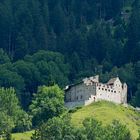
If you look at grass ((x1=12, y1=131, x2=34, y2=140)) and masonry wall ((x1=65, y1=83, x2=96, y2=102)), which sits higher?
masonry wall ((x1=65, y1=83, x2=96, y2=102))

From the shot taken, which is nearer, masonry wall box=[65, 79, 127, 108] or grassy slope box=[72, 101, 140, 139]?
grassy slope box=[72, 101, 140, 139]

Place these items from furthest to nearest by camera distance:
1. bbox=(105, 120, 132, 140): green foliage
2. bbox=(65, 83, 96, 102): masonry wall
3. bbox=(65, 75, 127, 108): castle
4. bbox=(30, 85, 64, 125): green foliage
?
bbox=(65, 83, 96, 102): masonry wall
bbox=(65, 75, 127, 108): castle
bbox=(30, 85, 64, 125): green foliage
bbox=(105, 120, 132, 140): green foliage

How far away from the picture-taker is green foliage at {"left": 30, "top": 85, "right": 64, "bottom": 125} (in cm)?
15650

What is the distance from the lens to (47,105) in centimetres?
15712

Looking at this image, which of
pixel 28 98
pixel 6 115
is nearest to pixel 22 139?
pixel 6 115

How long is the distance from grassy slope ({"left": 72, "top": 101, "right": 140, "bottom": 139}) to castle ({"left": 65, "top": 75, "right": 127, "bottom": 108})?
2288mm

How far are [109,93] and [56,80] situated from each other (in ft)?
84.4

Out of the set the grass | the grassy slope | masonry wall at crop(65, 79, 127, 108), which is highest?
masonry wall at crop(65, 79, 127, 108)

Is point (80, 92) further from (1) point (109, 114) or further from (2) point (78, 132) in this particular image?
(2) point (78, 132)

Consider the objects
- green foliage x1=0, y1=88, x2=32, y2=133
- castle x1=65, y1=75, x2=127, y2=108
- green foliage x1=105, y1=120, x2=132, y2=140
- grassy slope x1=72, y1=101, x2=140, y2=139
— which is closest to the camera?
green foliage x1=105, y1=120, x2=132, y2=140

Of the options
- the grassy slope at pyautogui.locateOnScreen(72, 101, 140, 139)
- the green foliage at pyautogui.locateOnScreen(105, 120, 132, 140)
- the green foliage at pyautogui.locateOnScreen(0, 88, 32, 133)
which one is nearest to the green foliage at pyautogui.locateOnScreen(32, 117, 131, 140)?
the green foliage at pyautogui.locateOnScreen(105, 120, 132, 140)

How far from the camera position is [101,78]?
192250 millimetres

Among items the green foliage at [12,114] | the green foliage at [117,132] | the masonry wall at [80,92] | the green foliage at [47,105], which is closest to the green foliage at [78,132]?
the green foliage at [117,132]

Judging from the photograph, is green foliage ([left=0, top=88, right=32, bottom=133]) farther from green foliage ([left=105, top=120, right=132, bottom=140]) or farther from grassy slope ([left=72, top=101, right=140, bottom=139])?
green foliage ([left=105, top=120, right=132, bottom=140])
